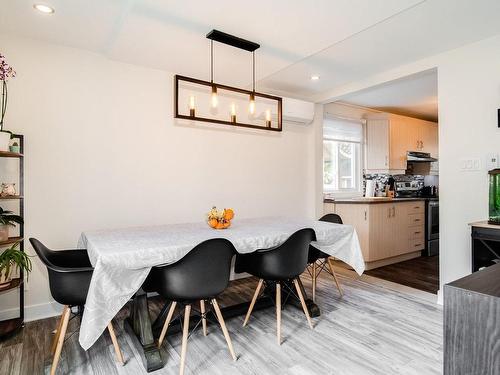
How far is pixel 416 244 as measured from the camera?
16.1ft

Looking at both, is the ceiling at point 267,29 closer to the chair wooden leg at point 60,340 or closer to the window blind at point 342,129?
the window blind at point 342,129

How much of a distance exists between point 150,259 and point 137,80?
211cm

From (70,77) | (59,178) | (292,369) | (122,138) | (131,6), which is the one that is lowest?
(292,369)

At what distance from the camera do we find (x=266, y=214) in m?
4.14

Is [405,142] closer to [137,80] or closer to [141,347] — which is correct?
[137,80]

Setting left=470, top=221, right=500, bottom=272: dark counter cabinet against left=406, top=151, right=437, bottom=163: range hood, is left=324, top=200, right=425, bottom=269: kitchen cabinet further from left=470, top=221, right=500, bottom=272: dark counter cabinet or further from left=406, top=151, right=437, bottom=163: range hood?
left=470, top=221, right=500, bottom=272: dark counter cabinet

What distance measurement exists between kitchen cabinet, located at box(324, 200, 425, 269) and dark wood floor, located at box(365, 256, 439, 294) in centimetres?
15

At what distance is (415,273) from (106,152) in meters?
4.00

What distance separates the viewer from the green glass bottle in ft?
8.46

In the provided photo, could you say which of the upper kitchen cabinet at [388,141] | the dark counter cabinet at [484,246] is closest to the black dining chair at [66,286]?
the dark counter cabinet at [484,246]

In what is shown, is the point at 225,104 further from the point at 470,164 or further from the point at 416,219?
the point at 416,219

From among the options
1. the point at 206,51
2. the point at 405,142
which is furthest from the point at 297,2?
the point at 405,142

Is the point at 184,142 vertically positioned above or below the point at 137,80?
below

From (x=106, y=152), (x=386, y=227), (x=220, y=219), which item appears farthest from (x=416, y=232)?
(x=106, y=152)
